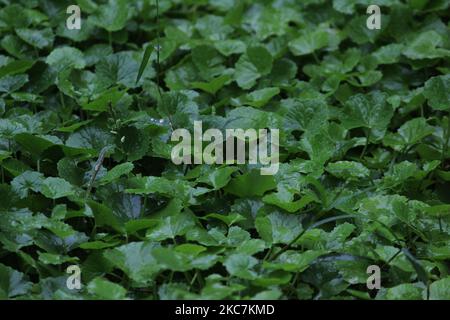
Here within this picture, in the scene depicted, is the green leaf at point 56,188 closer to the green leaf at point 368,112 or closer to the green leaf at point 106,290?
the green leaf at point 106,290

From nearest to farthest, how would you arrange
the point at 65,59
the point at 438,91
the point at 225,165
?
the point at 225,165 → the point at 438,91 → the point at 65,59

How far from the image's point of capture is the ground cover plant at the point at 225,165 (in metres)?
1.67

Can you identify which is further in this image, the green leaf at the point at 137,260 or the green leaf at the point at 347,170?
the green leaf at the point at 347,170

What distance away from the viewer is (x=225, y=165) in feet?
6.40

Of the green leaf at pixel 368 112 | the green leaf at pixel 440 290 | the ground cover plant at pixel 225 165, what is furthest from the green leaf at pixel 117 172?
the green leaf at pixel 440 290

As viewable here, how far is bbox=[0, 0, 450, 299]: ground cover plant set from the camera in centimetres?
167

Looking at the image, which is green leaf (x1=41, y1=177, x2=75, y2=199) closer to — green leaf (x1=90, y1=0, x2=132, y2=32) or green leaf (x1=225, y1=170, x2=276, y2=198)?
green leaf (x1=225, y1=170, x2=276, y2=198)

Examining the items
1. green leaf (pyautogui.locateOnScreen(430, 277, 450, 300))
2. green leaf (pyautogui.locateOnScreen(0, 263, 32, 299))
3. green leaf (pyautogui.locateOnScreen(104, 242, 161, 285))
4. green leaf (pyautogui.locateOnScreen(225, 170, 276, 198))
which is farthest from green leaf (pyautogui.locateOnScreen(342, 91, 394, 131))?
green leaf (pyautogui.locateOnScreen(0, 263, 32, 299))

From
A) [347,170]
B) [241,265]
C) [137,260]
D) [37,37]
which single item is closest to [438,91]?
[347,170]

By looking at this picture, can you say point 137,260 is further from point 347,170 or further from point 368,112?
point 368,112

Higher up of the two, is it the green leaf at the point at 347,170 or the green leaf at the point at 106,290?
the green leaf at the point at 347,170

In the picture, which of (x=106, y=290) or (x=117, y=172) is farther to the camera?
(x=117, y=172)

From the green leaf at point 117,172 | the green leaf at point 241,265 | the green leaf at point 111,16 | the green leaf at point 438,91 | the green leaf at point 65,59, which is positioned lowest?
the green leaf at point 241,265
